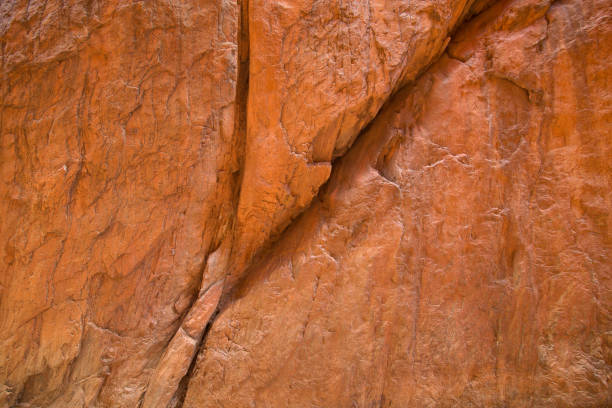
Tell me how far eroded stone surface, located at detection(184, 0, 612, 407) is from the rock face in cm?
1

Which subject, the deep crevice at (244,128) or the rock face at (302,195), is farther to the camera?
the deep crevice at (244,128)

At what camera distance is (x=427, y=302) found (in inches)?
84.3

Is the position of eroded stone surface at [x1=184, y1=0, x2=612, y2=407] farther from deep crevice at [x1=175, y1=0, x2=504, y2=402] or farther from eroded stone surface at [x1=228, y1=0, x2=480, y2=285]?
eroded stone surface at [x1=228, y1=0, x2=480, y2=285]

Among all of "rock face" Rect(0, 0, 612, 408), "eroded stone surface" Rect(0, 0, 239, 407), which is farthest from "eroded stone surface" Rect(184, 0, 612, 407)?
"eroded stone surface" Rect(0, 0, 239, 407)

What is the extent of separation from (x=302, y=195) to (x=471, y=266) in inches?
45.0

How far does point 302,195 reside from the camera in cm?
225

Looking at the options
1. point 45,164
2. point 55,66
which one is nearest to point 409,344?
point 45,164

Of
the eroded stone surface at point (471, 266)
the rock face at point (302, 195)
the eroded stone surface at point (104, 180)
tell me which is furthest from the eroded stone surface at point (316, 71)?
the eroded stone surface at point (471, 266)

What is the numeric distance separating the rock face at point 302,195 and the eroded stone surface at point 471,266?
1 cm

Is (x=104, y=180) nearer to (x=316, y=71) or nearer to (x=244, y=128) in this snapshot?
(x=244, y=128)

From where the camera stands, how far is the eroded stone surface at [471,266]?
81.3 inches

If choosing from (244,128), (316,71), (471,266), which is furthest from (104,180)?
(471,266)

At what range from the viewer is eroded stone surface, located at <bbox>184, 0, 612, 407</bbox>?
2.06 metres

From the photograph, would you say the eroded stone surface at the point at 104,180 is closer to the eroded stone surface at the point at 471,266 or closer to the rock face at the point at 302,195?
the rock face at the point at 302,195
